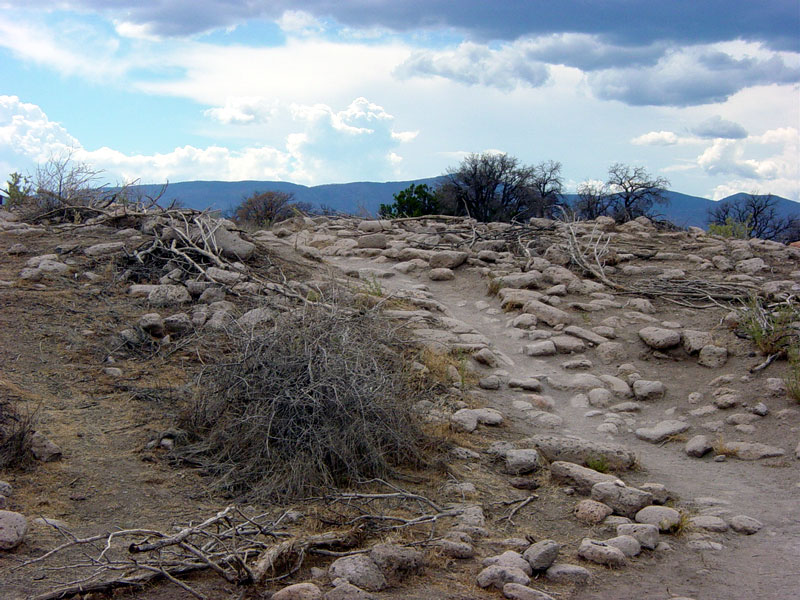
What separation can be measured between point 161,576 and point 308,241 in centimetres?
1051

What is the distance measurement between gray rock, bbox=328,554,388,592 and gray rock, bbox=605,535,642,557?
127 cm

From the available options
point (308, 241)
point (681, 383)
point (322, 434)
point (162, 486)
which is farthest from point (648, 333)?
point (308, 241)

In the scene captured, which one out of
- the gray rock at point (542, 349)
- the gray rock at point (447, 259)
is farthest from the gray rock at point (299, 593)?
the gray rock at point (447, 259)

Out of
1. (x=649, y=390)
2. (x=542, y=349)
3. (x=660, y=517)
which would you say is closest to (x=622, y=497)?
(x=660, y=517)

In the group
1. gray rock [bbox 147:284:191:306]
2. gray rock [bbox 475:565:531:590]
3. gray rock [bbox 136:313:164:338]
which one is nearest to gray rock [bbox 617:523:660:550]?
gray rock [bbox 475:565:531:590]

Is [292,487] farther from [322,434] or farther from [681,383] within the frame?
[681,383]

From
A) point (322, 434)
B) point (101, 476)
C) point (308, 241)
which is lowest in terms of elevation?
point (101, 476)

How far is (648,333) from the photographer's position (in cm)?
702

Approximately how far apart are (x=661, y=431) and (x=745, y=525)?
175 cm

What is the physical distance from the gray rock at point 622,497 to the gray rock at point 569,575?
91cm

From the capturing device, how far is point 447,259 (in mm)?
9977

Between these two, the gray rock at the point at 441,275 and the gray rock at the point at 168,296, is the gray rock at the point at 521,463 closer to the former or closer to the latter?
the gray rock at the point at 168,296

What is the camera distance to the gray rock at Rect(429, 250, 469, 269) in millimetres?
9967

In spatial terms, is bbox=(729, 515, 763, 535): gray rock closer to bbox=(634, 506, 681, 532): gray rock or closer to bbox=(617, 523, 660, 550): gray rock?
bbox=(634, 506, 681, 532): gray rock
